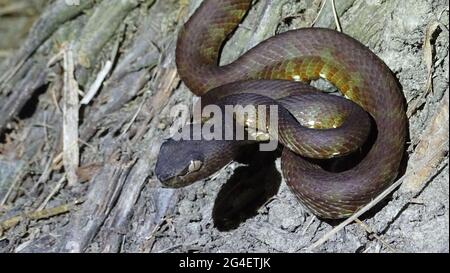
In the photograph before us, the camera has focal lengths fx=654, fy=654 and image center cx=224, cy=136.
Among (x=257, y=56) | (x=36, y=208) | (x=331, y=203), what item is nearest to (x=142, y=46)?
(x=257, y=56)

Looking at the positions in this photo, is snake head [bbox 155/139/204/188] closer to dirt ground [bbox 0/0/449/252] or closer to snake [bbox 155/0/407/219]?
snake [bbox 155/0/407/219]

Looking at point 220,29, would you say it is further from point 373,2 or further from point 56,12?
point 56,12

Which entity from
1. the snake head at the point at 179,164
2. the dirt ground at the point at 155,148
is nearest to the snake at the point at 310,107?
the snake head at the point at 179,164

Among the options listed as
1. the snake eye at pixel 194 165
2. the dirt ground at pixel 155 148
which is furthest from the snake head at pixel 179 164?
the dirt ground at pixel 155 148

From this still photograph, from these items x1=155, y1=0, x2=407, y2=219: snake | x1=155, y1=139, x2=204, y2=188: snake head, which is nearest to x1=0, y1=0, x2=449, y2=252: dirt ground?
x1=155, y1=0, x2=407, y2=219: snake

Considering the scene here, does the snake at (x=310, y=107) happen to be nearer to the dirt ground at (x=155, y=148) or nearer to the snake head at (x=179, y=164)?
the snake head at (x=179, y=164)

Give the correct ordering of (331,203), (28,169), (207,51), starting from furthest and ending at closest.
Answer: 1. (28,169)
2. (207,51)
3. (331,203)

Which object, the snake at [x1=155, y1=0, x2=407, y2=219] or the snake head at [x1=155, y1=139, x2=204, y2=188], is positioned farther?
the snake head at [x1=155, y1=139, x2=204, y2=188]

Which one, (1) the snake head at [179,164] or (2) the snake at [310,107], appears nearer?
(2) the snake at [310,107]
